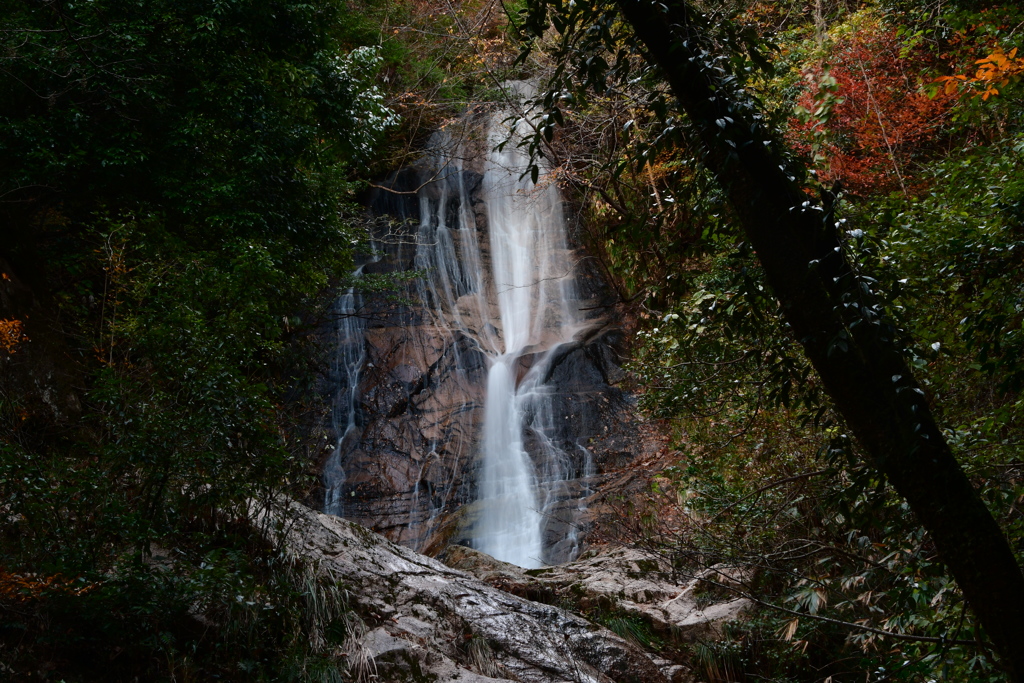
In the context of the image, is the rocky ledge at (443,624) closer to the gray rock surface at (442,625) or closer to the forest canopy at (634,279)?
the gray rock surface at (442,625)

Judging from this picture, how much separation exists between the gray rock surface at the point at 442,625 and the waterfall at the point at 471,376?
12.0 feet

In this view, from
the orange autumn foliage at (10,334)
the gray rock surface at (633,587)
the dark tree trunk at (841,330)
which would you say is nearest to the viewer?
the dark tree trunk at (841,330)

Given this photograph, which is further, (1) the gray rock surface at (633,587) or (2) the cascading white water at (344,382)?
(2) the cascading white water at (344,382)

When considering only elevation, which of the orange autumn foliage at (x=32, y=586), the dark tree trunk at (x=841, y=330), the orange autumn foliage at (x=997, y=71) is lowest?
the orange autumn foliage at (x=32, y=586)

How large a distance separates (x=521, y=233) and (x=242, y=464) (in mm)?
15054

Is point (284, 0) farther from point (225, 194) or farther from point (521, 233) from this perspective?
point (521, 233)

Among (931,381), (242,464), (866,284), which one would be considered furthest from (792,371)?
(242,464)

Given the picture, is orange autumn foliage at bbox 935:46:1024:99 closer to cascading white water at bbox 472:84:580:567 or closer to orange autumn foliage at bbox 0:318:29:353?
cascading white water at bbox 472:84:580:567

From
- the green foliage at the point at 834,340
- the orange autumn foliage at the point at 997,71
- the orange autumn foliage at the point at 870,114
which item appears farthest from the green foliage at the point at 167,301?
the orange autumn foliage at the point at 870,114

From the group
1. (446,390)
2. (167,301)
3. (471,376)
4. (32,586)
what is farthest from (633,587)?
(471,376)

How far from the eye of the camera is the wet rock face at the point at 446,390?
13.6m

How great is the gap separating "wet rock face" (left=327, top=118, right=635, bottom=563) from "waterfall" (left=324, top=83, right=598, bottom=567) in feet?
0.11

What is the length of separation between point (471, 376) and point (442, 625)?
10.6 metres

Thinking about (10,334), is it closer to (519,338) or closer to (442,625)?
(442,625)
